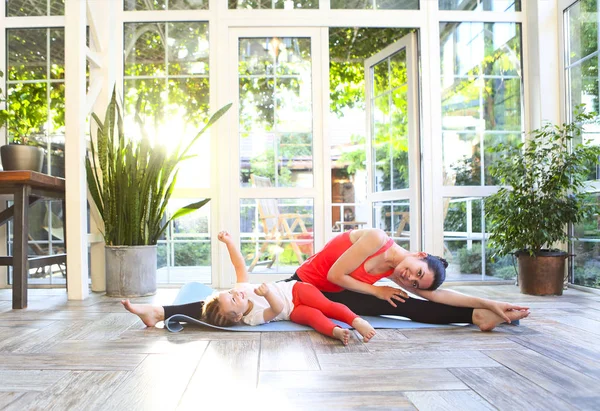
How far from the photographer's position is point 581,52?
11.7 ft

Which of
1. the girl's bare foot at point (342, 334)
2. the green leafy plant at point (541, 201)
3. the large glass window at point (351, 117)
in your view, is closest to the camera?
the girl's bare foot at point (342, 334)

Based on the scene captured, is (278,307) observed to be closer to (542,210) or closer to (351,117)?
(542,210)

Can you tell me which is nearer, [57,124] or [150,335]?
[150,335]

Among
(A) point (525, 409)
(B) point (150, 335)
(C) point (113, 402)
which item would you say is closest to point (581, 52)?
(A) point (525, 409)

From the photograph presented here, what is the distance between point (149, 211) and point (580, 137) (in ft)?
9.62

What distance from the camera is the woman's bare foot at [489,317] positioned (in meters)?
2.17

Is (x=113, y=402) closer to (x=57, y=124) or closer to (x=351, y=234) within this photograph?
(x=351, y=234)

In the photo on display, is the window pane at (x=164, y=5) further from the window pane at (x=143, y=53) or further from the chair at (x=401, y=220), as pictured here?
the chair at (x=401, y=220)

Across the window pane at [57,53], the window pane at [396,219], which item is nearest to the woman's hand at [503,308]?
the window pane at [396,219]

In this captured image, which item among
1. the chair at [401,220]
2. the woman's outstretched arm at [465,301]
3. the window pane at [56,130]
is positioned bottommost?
the woman's outstretched arm at [465,301]

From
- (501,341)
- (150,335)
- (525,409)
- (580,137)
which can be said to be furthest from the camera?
(580,137)

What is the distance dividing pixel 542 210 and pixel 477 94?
1.11m

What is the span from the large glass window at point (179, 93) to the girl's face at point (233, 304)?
1.61 meters

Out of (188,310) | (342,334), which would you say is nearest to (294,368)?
(342,334)
